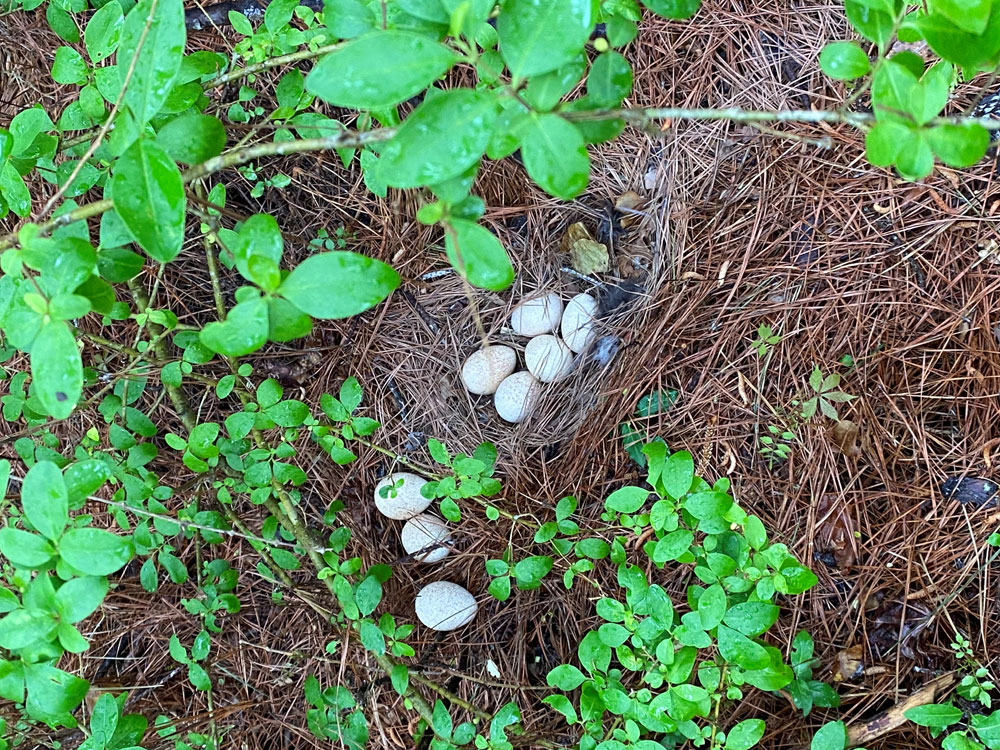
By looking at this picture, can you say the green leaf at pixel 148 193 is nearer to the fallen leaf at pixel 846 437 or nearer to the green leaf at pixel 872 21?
the green leaf at pixel 872 21

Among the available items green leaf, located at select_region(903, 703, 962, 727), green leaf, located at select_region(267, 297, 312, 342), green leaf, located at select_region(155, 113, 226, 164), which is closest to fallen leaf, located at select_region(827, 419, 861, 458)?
green leaf, located at select_region(903, 703, 962, 727)

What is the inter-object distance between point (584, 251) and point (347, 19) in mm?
1191

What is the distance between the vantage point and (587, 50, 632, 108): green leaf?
891mm

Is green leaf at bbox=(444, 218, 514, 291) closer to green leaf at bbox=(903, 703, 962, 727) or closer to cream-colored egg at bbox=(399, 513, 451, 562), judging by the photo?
cream-colored egg at bbox=(399, 513, 451, 562)

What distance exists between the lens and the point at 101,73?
1184mm

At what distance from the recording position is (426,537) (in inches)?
77.0

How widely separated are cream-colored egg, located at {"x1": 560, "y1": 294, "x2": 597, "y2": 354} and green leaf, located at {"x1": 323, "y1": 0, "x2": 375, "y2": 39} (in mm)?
1145

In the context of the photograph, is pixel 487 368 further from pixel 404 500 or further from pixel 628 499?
pixel 628 499

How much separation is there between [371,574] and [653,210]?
1.29 m

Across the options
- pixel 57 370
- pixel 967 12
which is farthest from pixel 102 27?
pixel 967 12

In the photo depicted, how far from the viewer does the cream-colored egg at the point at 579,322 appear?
200 centimetres

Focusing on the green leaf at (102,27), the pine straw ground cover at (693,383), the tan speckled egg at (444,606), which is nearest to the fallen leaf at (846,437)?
the pine straw ground cover at (693,383)

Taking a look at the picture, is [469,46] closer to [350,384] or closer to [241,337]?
[241,337]

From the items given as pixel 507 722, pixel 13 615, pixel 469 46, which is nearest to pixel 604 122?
pixel 469 46
